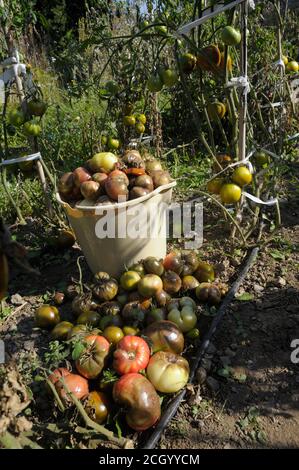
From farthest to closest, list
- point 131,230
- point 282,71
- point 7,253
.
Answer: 1. point 282,71
2. point 131,230
3. point 7,253

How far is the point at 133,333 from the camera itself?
1.96 m

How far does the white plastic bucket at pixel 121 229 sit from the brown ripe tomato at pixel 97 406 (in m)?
0.81

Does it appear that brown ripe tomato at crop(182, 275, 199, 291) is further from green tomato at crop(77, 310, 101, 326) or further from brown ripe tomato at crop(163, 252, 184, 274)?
green tomato at crop(77, 310, 101, 326)

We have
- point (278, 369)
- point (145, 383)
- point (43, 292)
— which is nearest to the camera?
point (145, 383)

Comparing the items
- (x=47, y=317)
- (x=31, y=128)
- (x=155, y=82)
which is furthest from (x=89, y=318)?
(x=155, y=82)

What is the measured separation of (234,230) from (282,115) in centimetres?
89

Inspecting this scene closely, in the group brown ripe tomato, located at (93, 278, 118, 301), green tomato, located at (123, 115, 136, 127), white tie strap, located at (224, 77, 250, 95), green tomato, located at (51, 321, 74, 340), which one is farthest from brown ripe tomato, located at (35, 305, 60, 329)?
green tomato, located at (123, 115, 136, 127)

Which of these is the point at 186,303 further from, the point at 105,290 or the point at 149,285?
the point at 105,290

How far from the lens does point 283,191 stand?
3.29 meters

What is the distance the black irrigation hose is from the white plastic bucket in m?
0.50

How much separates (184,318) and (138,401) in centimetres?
53

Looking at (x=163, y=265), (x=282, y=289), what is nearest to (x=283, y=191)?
(x=282, y=289)

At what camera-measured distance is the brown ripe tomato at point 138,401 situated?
62.4 inches

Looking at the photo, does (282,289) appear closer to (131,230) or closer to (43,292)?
(131,230)
